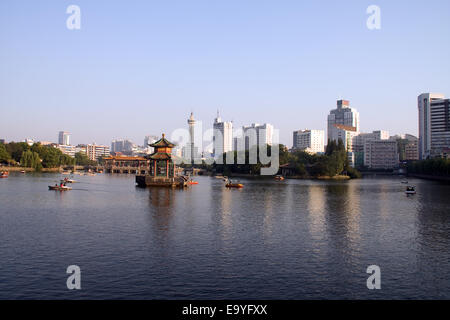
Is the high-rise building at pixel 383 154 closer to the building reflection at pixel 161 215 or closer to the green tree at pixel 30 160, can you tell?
the green tree at pixel 30 160

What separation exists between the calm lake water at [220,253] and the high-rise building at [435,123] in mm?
150082

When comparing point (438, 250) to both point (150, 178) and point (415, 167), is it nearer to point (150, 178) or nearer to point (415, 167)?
point (150, 178)

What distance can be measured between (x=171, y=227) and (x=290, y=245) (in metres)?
9.91

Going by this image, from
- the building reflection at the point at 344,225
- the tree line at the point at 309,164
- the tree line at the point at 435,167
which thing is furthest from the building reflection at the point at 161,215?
the tree line at the point at 435,167

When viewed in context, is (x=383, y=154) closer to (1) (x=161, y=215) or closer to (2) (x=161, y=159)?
(2) (x=161, y=159)

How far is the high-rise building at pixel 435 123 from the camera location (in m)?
166

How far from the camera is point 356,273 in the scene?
59.9 ft

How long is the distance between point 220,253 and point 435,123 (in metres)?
177

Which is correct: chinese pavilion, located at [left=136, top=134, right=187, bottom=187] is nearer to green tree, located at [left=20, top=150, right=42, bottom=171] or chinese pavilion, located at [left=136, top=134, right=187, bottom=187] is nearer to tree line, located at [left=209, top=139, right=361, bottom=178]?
tree line, located at [left=209, top=139, right=361, bottom=178]

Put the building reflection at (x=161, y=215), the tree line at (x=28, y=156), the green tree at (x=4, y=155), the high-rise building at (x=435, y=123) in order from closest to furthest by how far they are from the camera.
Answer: the building reflection at (x=161, y=215) → the green tree at (x=4, y=155) → the tree line at (x=28, y=156) → the high-rise building at (x=435, y=123)

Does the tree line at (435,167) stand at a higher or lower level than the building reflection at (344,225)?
higher
